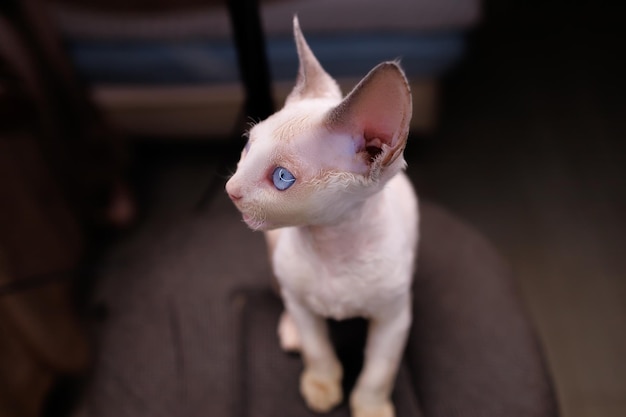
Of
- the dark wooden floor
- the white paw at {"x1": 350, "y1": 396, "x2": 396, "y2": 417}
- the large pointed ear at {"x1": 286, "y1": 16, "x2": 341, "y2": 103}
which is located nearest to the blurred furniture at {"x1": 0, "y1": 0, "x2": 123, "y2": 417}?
the white paw at {"x1": 350, "y1": 396, "x2": 396, "y2": 417}

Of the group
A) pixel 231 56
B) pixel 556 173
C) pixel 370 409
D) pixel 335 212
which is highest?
pixel 335 212

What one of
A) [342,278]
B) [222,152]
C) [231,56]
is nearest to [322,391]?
[342,278]

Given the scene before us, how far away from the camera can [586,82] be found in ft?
5.07

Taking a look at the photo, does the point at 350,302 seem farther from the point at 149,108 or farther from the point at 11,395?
the point at 149,108

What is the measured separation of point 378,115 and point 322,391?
0.39 metres

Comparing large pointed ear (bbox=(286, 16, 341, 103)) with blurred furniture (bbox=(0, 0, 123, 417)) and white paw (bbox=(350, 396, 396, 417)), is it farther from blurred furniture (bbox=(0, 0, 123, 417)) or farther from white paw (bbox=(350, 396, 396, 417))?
blurred furniture (bbox=(0, 0, 123, 417))

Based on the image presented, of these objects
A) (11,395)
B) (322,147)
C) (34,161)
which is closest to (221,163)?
(34,161)

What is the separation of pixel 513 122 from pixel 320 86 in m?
1.02

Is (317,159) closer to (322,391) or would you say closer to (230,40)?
(322,391)

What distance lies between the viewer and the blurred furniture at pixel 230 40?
1.14 meters

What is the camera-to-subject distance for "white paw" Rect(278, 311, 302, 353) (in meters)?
0.81

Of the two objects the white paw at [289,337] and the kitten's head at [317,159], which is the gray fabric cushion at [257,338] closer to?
the white paw at [289,337]

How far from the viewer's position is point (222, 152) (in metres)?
1.47

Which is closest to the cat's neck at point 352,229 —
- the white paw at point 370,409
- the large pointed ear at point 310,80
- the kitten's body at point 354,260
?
the kitten's body at point 354,260
